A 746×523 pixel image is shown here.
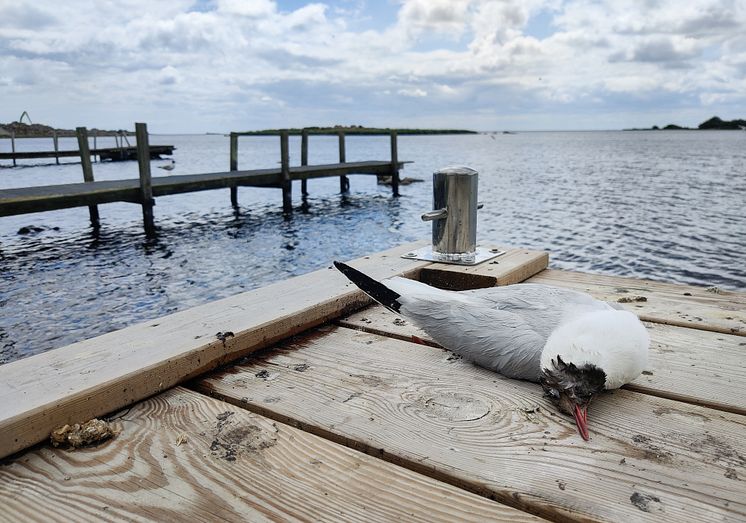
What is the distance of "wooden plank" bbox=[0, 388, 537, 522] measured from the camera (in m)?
1.13

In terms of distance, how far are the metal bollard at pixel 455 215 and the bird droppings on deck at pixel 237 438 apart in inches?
73.2

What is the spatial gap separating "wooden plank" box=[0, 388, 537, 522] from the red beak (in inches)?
15.3

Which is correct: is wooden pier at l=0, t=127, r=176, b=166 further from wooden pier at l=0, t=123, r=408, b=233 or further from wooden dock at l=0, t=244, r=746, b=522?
wooden dock at l=0, t=244, r=746, b=522

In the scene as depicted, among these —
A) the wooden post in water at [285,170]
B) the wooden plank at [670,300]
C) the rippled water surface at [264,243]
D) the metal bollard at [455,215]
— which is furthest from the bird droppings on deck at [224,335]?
the wooden post in water at [285,170]

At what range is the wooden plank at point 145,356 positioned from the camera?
1407mm

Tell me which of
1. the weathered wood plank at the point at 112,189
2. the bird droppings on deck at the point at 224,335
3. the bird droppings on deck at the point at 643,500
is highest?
the bird droppings on deck at the point at 224,335

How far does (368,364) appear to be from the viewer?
191cm

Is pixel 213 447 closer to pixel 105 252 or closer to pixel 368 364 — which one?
pixel 368 364

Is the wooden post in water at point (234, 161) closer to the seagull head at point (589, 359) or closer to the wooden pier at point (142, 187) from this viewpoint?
the wooden pier at point (142, 187)

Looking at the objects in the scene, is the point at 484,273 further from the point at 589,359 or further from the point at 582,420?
the point at 582,420

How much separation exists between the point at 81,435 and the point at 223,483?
1.51 feet

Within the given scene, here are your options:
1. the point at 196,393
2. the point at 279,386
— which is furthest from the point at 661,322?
the point at 196,393

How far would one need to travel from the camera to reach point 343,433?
1434mm

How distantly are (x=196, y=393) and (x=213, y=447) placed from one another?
359 mm
